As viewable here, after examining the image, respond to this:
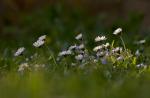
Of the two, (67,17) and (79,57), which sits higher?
(67,17)

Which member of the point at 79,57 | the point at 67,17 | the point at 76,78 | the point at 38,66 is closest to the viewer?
the point at 76,78

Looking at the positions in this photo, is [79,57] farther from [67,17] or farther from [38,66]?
[67,17]

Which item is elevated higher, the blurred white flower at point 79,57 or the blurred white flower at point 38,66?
the blurred white flower at point 79,57

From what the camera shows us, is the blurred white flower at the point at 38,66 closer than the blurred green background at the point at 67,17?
Yes

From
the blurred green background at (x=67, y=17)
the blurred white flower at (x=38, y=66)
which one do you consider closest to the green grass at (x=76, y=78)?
the blurred white flower at (x=38, y=66)

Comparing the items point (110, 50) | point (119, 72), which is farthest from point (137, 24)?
point (119, 72)

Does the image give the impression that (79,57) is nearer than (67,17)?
Yes

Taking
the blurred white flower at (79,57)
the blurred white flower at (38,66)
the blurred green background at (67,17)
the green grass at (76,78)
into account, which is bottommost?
the green grass at (76,78)

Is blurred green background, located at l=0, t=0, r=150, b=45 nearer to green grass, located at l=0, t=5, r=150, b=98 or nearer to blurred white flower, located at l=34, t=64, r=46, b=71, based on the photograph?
green grass, located at l=0, t=5, r=150, b=98

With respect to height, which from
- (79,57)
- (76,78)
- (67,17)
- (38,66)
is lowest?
(76,78)

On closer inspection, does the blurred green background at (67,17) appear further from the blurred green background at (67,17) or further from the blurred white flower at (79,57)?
the blurred white flower at (79,57)

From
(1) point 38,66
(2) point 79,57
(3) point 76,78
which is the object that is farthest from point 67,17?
(3) point 76,78

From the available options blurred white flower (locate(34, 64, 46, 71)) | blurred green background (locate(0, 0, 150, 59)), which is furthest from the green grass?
blurred green background (locate(0, 0, 150, 59))
